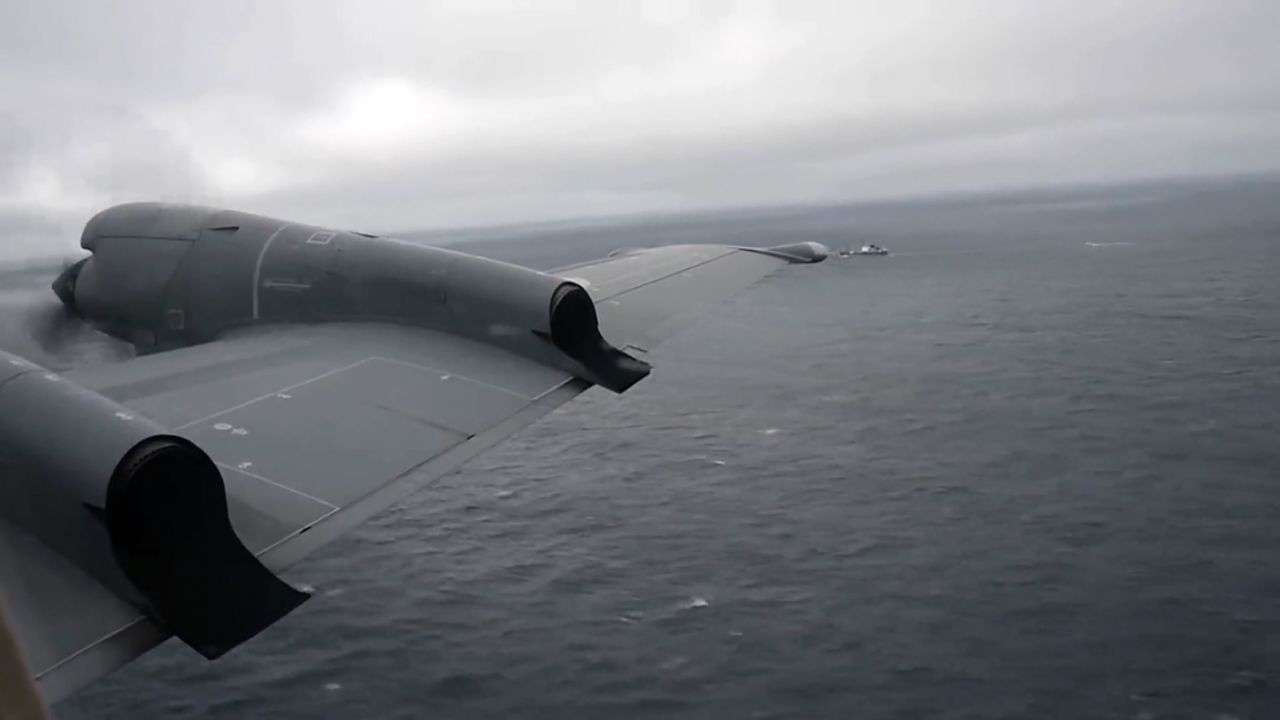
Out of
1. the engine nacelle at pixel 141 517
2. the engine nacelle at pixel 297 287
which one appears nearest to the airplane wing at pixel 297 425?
the engine nacelle at pixel 141 517

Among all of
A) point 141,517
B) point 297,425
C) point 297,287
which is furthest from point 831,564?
point 141,517

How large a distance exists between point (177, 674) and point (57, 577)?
29519mm

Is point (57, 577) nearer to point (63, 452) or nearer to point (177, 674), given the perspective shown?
point (63, 452)

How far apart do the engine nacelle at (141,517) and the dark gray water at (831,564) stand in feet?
72.9

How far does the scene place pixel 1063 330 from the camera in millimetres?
91750

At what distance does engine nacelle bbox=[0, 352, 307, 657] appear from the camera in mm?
9383

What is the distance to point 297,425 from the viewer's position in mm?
14406

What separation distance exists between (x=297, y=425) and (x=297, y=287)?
8.12 metres

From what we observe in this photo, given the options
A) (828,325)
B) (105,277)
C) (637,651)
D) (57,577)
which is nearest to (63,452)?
(57,577)

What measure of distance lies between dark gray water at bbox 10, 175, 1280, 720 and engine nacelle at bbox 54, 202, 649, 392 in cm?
1539

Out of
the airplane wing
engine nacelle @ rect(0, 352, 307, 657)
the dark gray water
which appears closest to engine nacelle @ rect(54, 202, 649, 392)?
the airplane wing

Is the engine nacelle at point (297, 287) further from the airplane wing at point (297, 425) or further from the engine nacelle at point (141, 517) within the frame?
the engine nacelle at point (141, 517)

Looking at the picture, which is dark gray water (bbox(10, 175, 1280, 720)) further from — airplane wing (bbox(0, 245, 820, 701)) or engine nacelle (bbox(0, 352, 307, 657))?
engine nacelle (bbox(0, 352, 307, 657))

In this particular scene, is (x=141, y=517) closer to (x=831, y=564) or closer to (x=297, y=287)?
(x=297, y=287)
